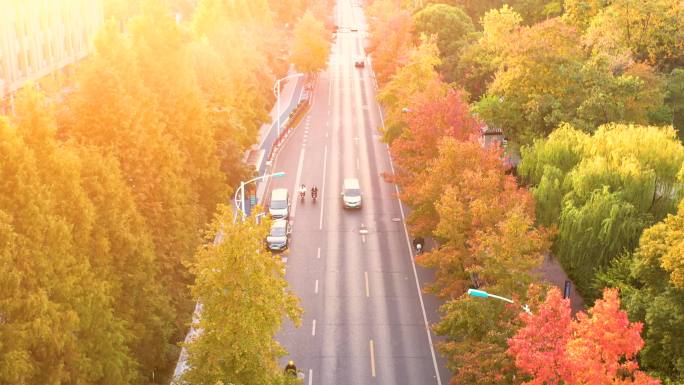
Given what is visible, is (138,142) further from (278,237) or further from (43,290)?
(278,237)

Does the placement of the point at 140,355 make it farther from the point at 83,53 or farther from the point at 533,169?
the point at 83,53

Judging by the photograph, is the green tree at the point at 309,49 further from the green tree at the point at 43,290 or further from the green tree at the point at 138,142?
the green tree at the point at 43,290

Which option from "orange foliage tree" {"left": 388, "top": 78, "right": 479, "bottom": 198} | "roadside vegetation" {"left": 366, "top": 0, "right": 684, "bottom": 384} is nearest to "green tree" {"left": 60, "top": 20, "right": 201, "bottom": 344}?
"roadside vegetation" {"left": 366, "top": 0, "right": 684, "bottom": 384}

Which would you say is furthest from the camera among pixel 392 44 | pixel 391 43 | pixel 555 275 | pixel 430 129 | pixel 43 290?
pixel 391 43

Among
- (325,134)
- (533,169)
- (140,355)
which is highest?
(533,169)

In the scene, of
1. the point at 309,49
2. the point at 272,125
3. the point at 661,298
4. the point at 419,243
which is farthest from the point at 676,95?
the point at 309,49

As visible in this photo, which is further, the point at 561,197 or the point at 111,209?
the point at 561,197

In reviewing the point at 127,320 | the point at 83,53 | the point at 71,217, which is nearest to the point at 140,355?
the point at 127,320

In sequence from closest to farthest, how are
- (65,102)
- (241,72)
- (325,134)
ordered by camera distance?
1. (65,102)
2. (241,72)
3. (325,134)
